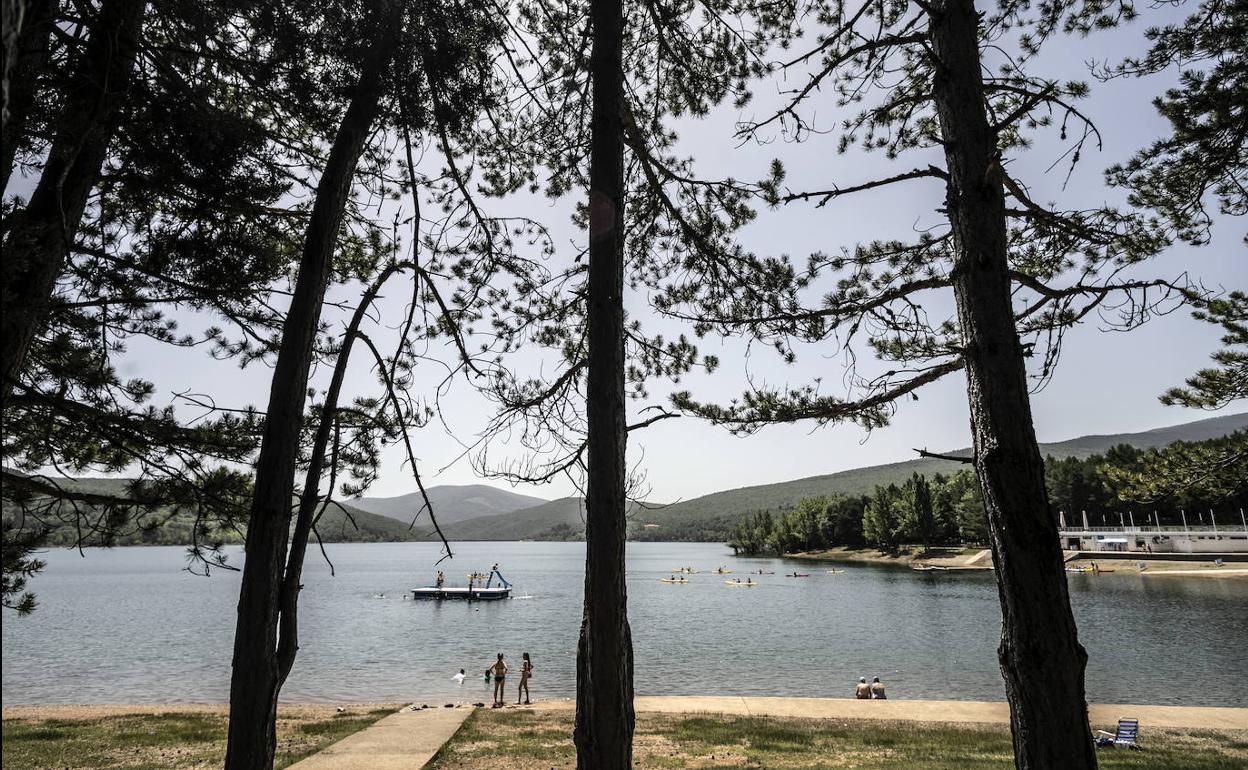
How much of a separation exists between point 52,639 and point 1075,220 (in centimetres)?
5089

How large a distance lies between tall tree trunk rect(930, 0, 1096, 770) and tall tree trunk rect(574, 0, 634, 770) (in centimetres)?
218

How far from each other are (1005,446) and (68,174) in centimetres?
576

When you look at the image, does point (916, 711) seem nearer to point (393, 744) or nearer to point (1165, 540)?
point (393, 744)

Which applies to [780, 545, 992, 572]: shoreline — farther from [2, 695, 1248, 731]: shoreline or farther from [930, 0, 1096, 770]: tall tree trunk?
[930, 0, 1096, 770]: tall tree trunk

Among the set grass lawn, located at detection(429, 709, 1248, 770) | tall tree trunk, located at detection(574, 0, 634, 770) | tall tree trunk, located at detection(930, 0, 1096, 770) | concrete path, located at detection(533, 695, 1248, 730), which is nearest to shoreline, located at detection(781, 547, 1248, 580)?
concrete path, located at detection(533, 695, 1248, 730)

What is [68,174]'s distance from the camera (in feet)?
12.6

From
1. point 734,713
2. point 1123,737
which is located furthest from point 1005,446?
point 734,713

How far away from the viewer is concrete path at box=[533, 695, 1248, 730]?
14384mm

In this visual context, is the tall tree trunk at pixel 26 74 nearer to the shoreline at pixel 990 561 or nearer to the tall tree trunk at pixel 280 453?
the tall tree trunk at pixel 280 453

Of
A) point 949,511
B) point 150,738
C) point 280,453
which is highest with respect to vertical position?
point 280,453

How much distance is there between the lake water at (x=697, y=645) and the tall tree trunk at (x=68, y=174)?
49.9 ft

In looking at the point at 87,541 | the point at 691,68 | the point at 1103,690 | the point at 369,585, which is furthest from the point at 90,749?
the point at 369,585

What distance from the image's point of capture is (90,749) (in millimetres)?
12125

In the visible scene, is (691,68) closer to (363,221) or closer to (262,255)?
(363,221)
